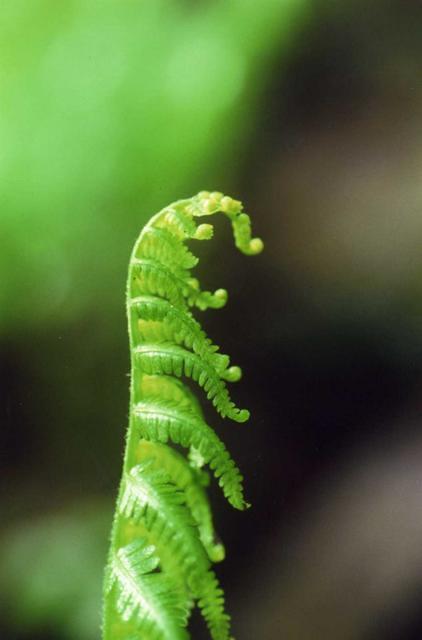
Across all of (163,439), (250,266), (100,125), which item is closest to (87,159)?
(100,125)

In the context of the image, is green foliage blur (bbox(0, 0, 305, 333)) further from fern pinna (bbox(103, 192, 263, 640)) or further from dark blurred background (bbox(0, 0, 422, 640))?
fern pinna (bbox(103, 192, 263, 640))

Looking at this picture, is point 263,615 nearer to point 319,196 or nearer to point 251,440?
point 251,440

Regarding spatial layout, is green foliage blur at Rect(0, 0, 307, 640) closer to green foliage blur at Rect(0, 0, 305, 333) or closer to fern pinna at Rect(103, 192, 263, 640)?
green foliage blur at Rect(0, 0, 305, 333)

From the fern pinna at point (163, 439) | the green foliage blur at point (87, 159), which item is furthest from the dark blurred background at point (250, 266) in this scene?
the fern pinna at point (163, 439)

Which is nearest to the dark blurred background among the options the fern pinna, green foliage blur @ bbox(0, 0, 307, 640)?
green foliage blur @ bbox(0, 0, 307, 640)

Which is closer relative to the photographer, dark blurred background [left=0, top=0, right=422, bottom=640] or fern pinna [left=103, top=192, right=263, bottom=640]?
fern pinna [left=103, top=192, right=263, bottom=640]

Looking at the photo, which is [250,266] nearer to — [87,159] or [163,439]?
[87,159]

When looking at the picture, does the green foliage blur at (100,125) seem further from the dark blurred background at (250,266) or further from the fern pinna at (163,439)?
the fern pinna at (163,439)

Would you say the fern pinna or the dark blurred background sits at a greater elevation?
the dark blurred background
